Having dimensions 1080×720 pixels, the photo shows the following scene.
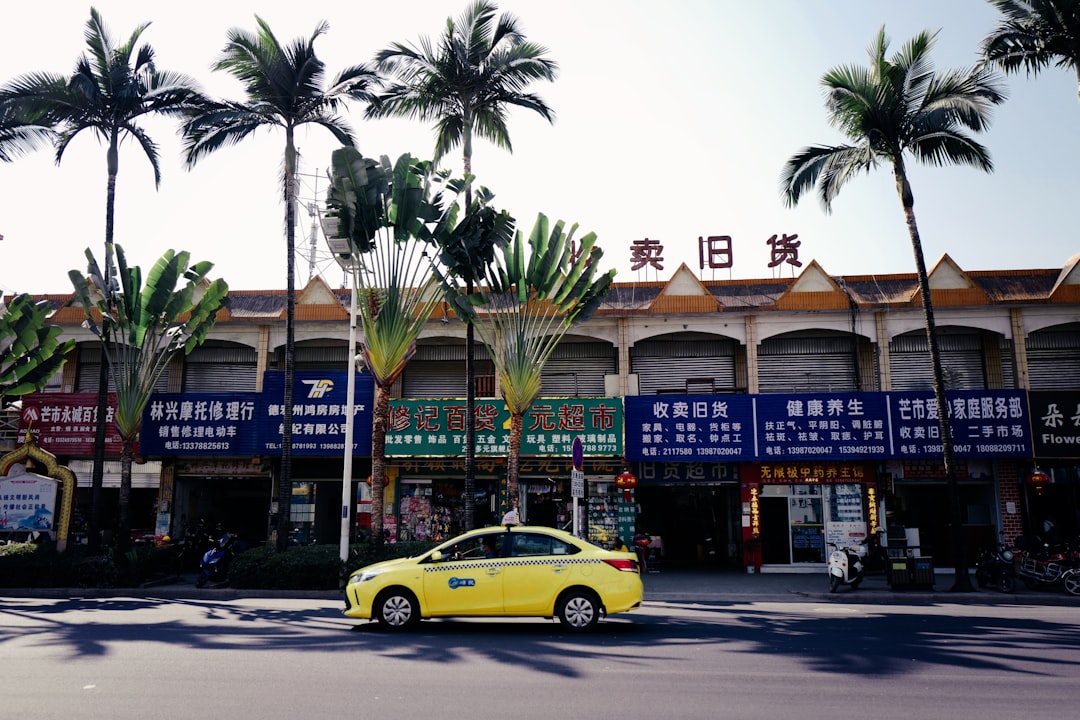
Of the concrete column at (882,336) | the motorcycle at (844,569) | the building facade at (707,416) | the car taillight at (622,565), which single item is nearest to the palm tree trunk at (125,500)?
the building facade at (707,416)

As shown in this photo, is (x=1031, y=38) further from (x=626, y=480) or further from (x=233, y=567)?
(x=233, y=567)

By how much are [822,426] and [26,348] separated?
2244 centimetres

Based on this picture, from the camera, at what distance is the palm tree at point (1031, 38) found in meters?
18.6

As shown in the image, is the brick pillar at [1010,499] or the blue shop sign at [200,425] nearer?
the brick pillar at [1010,499]

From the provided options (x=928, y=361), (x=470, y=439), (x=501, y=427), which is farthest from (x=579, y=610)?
(x=928, y=361)

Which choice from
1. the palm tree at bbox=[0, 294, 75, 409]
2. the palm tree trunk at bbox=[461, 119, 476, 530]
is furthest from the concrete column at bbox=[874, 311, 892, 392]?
the palm tree at bbox=[0, 294, 75, 409]

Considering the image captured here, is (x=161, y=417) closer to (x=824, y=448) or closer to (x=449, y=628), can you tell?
(x=449, y=628)

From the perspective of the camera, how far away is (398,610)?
11281 millimetres

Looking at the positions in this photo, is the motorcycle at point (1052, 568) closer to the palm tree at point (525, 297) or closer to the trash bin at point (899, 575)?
the trash bin at point (899, 575)

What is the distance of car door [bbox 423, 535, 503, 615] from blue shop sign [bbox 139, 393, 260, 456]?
12669mm

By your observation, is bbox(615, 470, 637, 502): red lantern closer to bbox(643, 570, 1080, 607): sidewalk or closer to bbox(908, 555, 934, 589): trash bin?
bbox(643, 570, 1080, 607): sidewalk

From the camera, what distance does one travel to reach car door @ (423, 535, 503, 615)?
1116cm

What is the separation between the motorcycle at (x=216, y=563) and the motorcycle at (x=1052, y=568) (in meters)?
18.8

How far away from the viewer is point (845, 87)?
19.2 m
